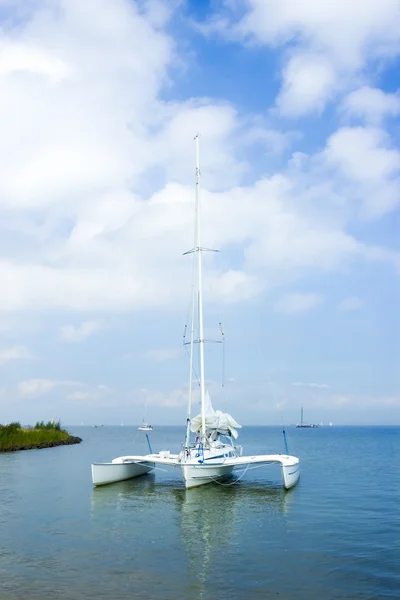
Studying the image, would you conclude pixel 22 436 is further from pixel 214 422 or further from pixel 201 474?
pixel 201 474

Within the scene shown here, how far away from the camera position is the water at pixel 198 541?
1173cm

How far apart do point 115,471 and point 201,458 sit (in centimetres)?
498

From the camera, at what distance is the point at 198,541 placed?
1595 centimetres

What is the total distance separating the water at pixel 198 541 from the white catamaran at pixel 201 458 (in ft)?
Result: 2.34

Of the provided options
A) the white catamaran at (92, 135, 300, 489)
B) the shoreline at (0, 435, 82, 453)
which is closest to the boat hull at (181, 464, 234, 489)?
the white catamaran at (92, 135, 300, 489)

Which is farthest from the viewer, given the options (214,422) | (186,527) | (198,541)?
(214,422)

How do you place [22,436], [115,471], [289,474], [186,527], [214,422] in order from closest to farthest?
→ [186,527]
[289,474]
[115,471]
[214,422]
[22,436]

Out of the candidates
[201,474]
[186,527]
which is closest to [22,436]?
[201,474]

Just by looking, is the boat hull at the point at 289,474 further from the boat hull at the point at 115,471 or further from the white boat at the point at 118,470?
the boat hull at the point at 115,471

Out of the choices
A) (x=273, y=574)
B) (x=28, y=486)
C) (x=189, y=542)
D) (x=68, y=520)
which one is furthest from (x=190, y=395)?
(x=273, y=574)

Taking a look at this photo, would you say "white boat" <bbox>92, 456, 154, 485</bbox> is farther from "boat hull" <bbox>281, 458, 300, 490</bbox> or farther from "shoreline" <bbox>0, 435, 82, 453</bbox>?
"shoreline" <bbox>0, 435, 82, 453</bbox>

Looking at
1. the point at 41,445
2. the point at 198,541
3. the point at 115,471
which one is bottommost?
the point at 198,541

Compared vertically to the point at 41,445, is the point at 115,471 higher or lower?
higher

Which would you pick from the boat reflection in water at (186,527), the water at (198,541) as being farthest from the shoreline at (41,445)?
the boat reflection in water at (186,527)
